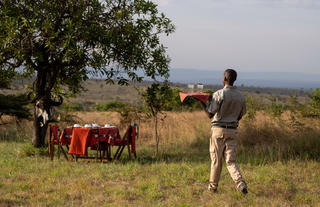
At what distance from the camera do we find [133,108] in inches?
718

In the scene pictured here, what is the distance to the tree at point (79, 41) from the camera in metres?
9.80

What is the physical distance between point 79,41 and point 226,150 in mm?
5148

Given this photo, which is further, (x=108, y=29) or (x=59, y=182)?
(x=108, y=29)

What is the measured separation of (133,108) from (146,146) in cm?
511

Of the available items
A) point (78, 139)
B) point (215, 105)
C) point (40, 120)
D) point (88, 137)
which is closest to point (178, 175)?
point (215, 105)

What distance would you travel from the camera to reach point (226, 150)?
665 cm

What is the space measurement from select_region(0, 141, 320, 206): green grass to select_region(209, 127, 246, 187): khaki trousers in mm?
349

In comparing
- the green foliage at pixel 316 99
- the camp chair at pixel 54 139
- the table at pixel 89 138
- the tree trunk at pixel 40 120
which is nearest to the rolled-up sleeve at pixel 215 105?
the table at pixel 89 138

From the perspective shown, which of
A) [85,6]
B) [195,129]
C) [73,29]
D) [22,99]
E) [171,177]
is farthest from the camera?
[22,99]

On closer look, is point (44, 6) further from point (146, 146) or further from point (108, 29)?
point (146, 146)

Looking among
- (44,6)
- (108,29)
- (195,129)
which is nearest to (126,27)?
(108,29)

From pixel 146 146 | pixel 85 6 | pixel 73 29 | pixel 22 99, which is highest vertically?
pixel 85 6

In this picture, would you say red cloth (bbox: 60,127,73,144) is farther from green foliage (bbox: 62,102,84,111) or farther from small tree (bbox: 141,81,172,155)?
green foliage (bbox: 62,102,84,111)

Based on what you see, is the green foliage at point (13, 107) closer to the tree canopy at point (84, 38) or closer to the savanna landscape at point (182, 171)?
the savanna landscape at point (182, 171)
